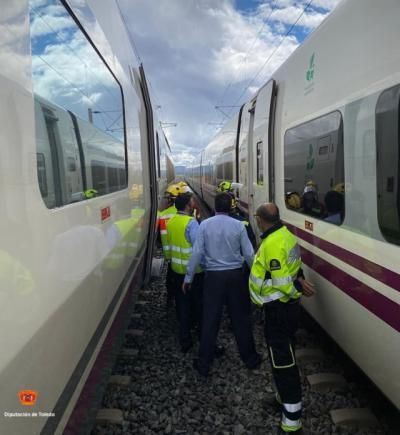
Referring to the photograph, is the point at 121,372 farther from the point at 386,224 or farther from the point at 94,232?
the point at 386,224

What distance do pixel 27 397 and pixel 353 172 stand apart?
102 inches

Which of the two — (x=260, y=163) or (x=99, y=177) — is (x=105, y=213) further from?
(x=260, y=163)

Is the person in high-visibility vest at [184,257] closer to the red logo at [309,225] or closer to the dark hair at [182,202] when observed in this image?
the dark hair at [182,202]

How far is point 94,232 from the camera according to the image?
269 centimetres

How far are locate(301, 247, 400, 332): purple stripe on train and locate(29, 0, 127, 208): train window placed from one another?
201 cm

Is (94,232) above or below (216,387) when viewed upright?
above

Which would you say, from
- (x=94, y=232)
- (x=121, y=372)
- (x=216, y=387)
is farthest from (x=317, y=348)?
(x=94, y=232)

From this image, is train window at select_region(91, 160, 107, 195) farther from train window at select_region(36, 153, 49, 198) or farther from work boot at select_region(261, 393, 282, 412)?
work boot at select_region(261, 393, 282, 412)

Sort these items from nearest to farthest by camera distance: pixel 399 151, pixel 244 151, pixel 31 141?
pixel 31 141, pixel 399 151, pixel 244 151

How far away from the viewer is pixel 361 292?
295cm

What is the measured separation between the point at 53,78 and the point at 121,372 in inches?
118

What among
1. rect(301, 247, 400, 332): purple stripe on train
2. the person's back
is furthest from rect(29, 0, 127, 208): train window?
rect(301, 247, 400, 332): purple stripe on train

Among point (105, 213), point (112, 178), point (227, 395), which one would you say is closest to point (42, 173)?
point (105, 213)

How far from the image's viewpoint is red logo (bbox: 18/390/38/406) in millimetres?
1511
